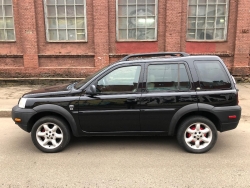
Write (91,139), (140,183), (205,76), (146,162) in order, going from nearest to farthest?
1. (140,183)
2. (146,162)
3. (205,76)
4. (91,139)

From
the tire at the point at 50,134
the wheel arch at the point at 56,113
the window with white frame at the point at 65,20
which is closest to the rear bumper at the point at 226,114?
the wheel arch at the point at 56,113

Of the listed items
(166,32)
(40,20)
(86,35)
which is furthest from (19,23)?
(166,32)

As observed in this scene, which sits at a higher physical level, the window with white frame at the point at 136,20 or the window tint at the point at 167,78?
the window with white frame at the point at 136,20

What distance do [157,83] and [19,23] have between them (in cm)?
921

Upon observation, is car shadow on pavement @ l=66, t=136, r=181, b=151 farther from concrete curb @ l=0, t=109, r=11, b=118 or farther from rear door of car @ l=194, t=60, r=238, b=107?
concrete curb @ l=0, t=109, r=11, b=118

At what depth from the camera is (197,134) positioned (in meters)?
4.11

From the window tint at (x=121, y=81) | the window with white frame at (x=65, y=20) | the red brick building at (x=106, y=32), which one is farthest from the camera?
the window with white frame at (x=65, y=20)

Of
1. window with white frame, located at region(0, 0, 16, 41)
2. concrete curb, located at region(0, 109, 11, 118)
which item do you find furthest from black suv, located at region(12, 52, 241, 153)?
window with white frame, located at region(0, 0, 16, 41)

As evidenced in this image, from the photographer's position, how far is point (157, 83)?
4.11 metres

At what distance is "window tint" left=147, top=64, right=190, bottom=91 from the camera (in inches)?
161

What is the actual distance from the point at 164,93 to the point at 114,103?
896 millimetres

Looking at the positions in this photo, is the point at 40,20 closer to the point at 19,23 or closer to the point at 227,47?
the point at 19,23

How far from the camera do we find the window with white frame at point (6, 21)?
35.6 feet

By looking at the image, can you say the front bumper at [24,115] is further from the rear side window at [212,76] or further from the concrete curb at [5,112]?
the rear side window at [212,76]
